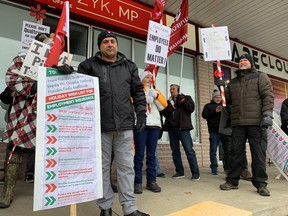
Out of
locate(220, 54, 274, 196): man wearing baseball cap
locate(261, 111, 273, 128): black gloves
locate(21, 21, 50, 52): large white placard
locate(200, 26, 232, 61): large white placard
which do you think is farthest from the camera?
locate(200, 26, 232, 61): large white placard

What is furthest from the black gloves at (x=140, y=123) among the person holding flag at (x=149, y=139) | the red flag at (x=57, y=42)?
the red flag at (x=57, y=42)

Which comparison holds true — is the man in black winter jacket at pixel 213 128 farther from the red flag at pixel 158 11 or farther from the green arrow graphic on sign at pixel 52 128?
the green arrow graphic on sign at pixel 52 128

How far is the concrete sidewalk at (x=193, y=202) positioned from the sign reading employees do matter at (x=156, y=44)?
211 centimetres

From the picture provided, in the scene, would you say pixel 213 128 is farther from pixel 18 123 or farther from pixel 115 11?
pixel 18 123

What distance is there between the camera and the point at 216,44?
15.6ft

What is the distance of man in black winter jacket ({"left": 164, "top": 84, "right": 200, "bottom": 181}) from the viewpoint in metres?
4.84

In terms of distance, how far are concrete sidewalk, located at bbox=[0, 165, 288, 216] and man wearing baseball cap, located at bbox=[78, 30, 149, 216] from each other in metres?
0.34

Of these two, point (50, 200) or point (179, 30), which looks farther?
point (179, 30)

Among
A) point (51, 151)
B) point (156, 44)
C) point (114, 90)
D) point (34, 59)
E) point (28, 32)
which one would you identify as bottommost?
point (51, 151)

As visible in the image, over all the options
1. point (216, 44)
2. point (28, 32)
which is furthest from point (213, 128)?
point (28, 32)

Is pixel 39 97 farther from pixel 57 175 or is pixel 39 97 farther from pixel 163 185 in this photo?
pixel 163 185

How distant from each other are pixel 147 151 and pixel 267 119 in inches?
68.1

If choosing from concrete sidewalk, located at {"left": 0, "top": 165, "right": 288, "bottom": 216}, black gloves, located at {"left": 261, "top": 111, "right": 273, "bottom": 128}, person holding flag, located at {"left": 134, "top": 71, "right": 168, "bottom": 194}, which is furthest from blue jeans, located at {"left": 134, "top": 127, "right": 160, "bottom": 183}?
black gloves, located at {"left": 261, "top": 111, "right": 273, "bottom": 128}

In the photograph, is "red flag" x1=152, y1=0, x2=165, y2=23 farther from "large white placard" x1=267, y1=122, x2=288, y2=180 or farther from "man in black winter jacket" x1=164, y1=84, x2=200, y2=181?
"large white placard" x1=267, y1=122, x2=288, y2=180
